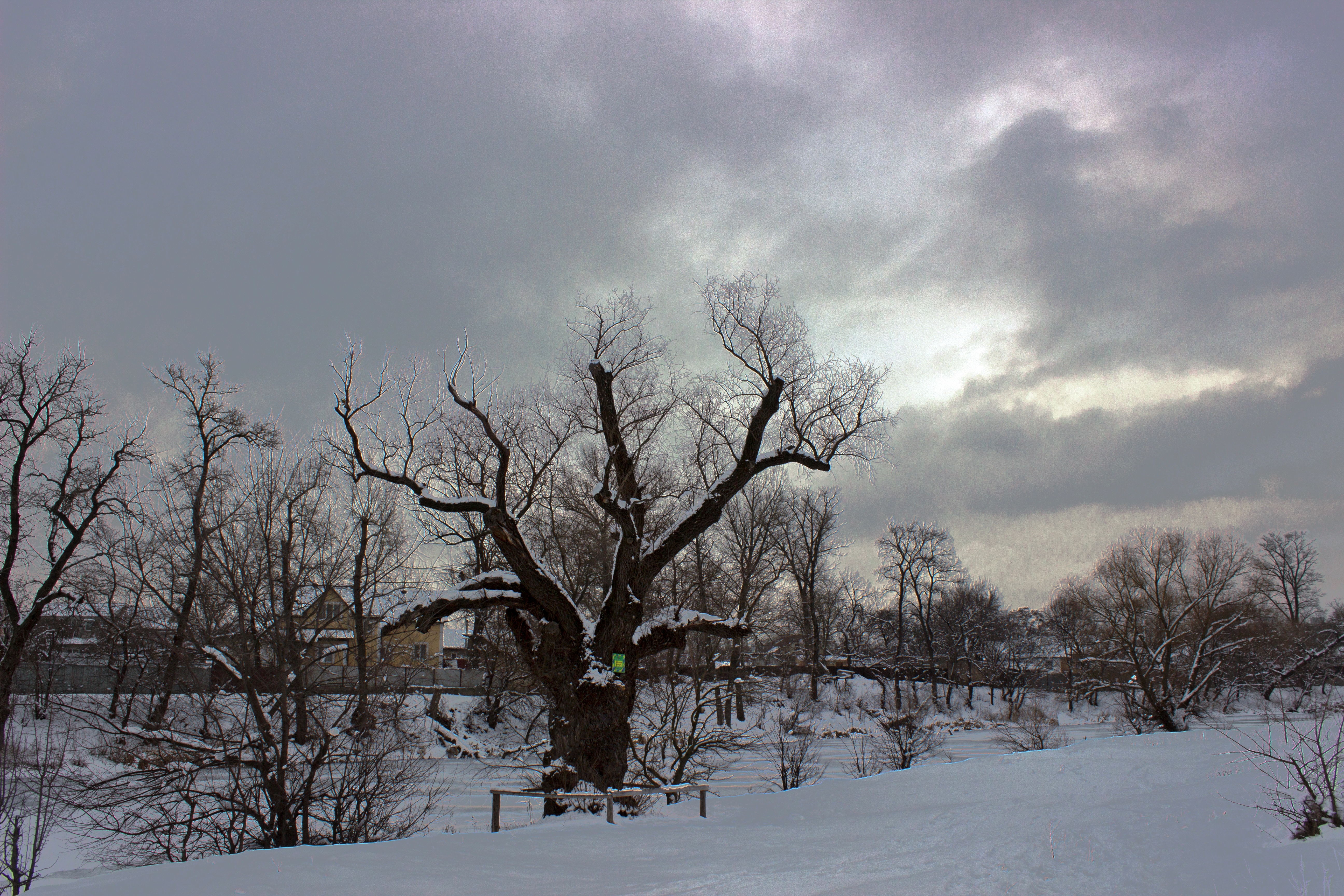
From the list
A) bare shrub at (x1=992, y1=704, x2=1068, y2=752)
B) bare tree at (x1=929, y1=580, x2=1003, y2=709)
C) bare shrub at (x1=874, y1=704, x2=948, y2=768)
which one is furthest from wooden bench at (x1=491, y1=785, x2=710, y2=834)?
bare tree at (x1=929, y1=580, x2=1003, y2=709)

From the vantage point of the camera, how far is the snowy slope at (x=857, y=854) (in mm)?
7012

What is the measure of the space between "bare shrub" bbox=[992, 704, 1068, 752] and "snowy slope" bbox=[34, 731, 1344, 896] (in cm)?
973

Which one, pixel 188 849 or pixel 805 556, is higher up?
Result: pixel 805 556

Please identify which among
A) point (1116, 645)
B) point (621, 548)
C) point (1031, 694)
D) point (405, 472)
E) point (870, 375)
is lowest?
point (1031, 694)

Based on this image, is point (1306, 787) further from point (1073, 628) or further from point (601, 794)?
point (1073, 628)

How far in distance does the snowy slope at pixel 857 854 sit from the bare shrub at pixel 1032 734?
31.9 ft

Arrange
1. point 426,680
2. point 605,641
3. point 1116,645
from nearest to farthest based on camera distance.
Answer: point 605,641
point 1116,645
point 426,680

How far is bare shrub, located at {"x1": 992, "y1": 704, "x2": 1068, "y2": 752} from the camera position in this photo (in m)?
26.2

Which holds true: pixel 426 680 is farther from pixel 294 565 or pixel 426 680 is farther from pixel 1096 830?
pixel 1096 830

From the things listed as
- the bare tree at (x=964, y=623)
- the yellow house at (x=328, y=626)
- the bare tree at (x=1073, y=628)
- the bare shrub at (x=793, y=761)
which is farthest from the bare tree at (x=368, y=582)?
the bare tree at (x=964, y=623)

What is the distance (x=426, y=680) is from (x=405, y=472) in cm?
2998

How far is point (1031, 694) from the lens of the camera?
52531mm

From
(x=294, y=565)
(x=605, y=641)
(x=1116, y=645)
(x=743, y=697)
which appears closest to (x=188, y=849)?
(x=294, y=565)

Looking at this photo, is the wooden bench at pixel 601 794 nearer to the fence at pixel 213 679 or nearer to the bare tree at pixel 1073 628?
the fence at pixel 213 679
